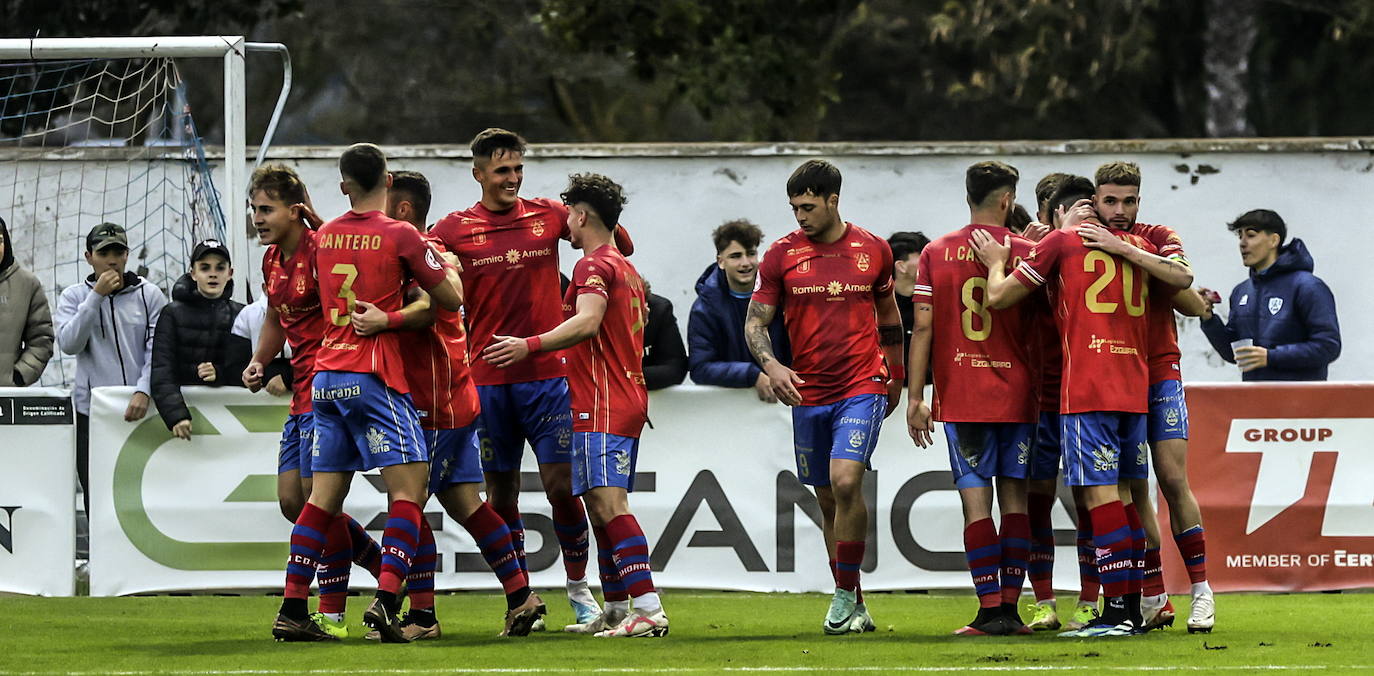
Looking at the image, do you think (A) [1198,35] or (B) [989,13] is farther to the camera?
(A) [1198,35]

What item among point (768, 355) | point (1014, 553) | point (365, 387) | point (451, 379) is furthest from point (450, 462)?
point (1014, 553)

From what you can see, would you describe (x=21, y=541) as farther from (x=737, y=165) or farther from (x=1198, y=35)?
(x=1198, y=35)

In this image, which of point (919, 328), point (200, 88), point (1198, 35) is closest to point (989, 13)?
point (1198, 35)

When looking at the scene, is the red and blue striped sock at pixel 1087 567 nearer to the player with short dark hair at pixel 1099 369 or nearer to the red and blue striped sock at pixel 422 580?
the player with short dark hair at pixel 1099 369

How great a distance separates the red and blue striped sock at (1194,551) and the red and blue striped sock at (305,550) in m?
3.81

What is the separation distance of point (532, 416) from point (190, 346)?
2.73 m

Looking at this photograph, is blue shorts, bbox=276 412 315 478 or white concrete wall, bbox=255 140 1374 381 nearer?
blue shorts, bbox=276 412 315 478

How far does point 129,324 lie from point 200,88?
19.7 m

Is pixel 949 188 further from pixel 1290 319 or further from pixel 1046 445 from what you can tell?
pixel 1046 445

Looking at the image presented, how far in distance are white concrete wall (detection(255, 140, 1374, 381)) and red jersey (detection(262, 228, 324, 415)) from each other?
5723 mm

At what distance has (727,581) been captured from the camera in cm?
1110

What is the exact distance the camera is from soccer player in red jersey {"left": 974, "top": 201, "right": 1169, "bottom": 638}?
8414mm

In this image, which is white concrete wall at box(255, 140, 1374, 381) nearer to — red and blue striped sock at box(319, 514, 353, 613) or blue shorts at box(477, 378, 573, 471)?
blue shorts at box(477, 378, 573, 471)

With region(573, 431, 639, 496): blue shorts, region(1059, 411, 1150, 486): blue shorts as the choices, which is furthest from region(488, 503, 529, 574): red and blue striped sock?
region(1059, 411, 1150, 486): blue shorts
